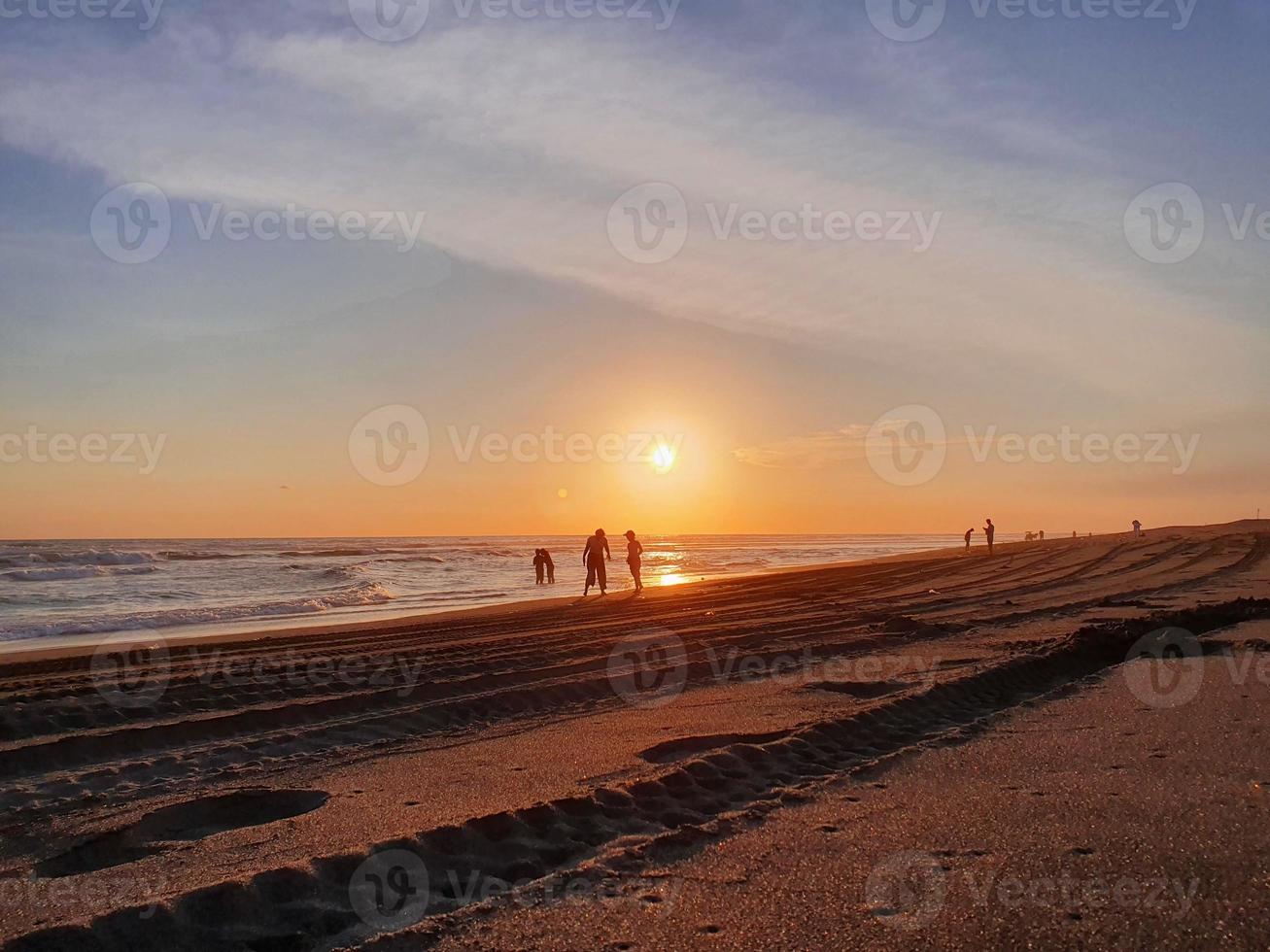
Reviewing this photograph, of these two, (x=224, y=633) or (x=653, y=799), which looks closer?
(x=653, y=799)

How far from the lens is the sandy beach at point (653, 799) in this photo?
12.2ft

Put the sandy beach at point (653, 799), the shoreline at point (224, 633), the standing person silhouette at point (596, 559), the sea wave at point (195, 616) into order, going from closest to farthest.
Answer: the sandy beach at point (653, 799) < the shoreline at point (224, 633) < the sea wave at point (195, 616) < the standing person silhouette at point (596, 559)

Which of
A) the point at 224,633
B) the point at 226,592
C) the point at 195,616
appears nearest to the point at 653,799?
the point at 224,633

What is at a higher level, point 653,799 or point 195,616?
point 653,799

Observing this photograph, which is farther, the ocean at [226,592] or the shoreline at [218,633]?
the ocean at [226,592]

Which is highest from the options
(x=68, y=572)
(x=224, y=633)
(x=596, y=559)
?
(x=596, y=559)

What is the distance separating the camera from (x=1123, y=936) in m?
3.42

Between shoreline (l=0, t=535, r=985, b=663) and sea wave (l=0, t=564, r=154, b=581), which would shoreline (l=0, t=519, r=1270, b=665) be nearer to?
shoreline (l=0, t=535, r=985, b=663)

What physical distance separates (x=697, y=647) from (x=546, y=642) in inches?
95.6

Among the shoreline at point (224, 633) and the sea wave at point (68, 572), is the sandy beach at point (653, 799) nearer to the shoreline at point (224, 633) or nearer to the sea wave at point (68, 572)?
the shoreline at point (224, 633)

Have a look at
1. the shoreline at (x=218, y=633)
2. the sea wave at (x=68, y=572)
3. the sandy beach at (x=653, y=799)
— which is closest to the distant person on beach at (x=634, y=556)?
the shoreline at (x=218, y=633)

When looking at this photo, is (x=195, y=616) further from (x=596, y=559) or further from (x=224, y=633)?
(x=596, y=559)

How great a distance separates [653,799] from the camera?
536 centimetres

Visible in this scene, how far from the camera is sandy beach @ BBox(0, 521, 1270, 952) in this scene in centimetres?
373
